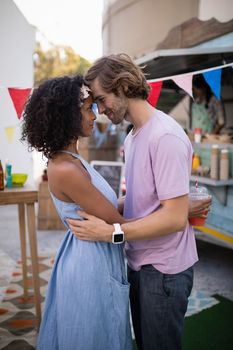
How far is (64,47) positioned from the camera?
2539 centimetres

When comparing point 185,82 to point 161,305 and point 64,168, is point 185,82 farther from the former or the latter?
point 161,305

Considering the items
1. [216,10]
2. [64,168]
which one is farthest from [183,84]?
[216,10]

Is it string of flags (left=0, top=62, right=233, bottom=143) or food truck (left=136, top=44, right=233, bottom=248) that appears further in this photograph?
food truck (left=136, top=44, right=233, bottom=248)

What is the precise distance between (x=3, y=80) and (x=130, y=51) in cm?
307

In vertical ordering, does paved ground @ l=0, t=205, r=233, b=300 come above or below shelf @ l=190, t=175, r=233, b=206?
below

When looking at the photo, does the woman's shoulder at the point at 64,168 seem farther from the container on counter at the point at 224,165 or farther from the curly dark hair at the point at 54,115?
the container on counter at the point at 224,165

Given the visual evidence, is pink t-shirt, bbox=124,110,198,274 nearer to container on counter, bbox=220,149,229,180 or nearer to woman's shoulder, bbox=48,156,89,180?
woman's shoulder, bbox=48,156,89,180

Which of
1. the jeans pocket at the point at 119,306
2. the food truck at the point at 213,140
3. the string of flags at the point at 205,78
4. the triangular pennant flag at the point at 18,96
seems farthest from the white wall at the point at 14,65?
the jeans pocket at the point at 119,306

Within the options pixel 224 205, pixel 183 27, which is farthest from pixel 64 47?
pixel 224 205

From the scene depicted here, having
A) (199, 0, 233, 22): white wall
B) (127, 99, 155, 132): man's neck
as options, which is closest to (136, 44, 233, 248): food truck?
(199, 0, 233, 22): white wall

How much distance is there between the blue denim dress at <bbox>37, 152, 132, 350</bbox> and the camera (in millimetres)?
1544

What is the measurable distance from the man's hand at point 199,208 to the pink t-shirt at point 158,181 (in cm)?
8

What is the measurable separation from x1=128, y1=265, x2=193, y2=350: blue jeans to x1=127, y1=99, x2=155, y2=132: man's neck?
0.67 m

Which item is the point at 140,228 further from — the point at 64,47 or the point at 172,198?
the point at 64,47
